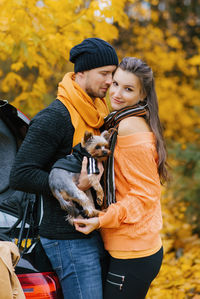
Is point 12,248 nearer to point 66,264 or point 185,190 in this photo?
point 66,264

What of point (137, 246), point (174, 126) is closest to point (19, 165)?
point (137, 246)

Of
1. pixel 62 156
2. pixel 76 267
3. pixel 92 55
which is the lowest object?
pixel 76 267

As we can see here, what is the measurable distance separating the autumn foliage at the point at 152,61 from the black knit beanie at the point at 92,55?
60.7 inches

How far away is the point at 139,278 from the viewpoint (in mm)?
2205

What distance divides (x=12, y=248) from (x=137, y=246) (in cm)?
78

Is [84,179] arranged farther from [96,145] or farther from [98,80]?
[98,80]

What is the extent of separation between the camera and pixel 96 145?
2.20 metres

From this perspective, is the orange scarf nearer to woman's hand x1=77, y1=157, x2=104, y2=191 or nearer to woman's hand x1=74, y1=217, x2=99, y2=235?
woman's hand x1=77, y1=157, x2=104, y2=191

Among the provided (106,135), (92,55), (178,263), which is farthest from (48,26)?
(178,263)

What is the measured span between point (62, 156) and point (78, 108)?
0.34 m

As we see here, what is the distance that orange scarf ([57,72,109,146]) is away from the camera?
2260 millimetres

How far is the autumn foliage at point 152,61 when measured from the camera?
3982 millimetres

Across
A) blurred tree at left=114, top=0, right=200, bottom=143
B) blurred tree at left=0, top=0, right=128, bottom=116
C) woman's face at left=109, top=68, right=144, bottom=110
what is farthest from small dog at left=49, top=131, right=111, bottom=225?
blurred tree at left=114, top=0, right=200, bottom=143

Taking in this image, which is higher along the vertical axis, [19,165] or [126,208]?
[19,165]
